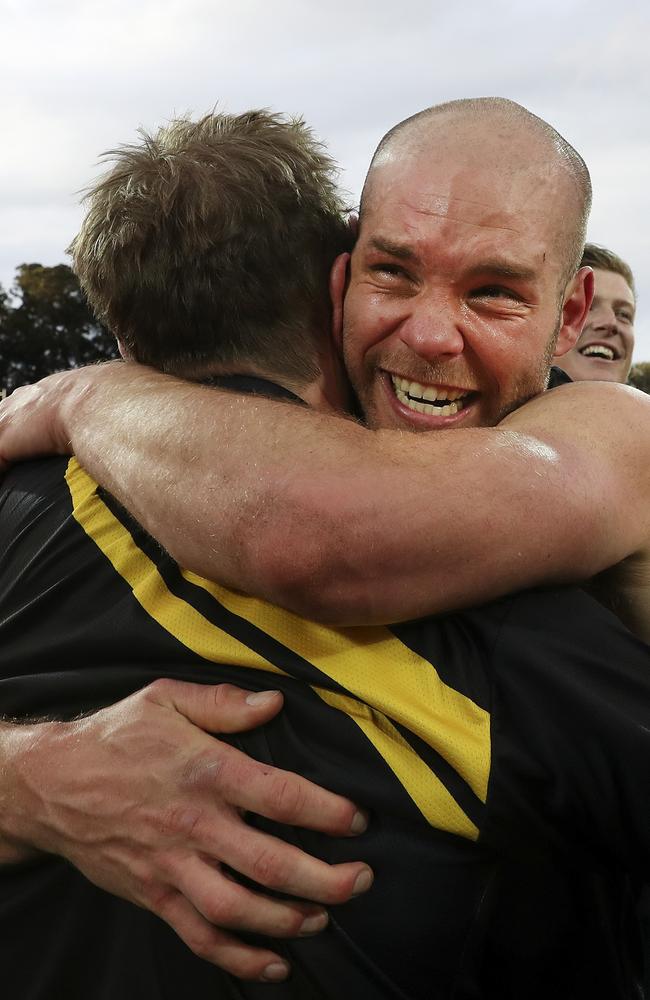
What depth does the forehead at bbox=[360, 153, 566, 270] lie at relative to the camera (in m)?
2.62

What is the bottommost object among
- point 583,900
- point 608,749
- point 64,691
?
point 583,900

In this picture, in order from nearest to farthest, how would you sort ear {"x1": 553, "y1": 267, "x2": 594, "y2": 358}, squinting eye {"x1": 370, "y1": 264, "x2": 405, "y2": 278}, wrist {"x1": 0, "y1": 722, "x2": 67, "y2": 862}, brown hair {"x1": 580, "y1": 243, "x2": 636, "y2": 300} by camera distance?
1. wrist {"x1": 0, "y1": 722, "x2": 67, "y2": 862}
2. squinting eye {"x1": 370, "y1": 264, "x2": 405, "y2": 278}
3. ear {"x1": 553, "y1": 267, "x2": 594, "y2": 358}
4. brown hair {"x1": 580, "y1": 243, "x2": 636, "y2": 300}

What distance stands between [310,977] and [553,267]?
1.95 meters

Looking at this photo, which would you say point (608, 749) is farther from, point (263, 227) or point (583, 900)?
point (263, 227)

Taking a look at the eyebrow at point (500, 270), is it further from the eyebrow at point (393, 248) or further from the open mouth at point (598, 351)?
the open mouth at point (598, 351)

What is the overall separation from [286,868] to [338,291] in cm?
155

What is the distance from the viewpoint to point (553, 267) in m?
2.75

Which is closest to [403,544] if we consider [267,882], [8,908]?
[267,882]

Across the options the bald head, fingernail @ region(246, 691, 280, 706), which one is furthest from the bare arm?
the bald head

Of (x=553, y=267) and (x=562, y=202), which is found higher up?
(x=562, y=202)

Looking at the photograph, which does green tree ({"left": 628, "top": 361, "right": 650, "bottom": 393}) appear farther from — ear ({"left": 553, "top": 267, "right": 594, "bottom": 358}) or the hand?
the hand

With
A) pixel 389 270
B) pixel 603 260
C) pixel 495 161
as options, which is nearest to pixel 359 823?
pixel 389 270

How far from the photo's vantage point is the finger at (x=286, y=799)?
182 cm

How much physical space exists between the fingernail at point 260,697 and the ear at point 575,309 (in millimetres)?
1565
